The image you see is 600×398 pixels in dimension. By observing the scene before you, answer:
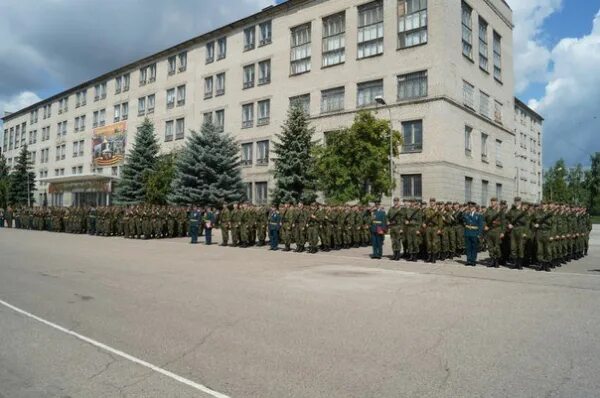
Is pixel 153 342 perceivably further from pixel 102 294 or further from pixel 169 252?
pixel 169 252

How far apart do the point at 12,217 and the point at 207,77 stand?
2060 cm

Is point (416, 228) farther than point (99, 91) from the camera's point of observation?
No

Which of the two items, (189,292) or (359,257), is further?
(359,257)

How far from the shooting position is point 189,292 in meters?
9.44

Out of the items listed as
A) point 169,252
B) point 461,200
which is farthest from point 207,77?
point 169,252

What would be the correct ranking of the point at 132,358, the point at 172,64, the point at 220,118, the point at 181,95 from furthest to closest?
the point at 172,64 → the point at 181,95 → the point at 220,118 → the point at 132,358

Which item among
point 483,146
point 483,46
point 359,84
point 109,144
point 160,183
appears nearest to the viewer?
point 359,84

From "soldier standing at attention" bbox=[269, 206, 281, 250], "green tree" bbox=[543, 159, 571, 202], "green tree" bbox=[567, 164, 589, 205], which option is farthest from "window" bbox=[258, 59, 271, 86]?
"green tree" bbox=[567, 164, 589, 205]

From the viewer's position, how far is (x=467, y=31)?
33.7 m

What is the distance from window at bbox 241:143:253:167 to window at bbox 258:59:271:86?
5.21m

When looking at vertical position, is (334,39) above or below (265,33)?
below

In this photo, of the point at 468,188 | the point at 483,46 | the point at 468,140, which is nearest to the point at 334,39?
the point at 483,46

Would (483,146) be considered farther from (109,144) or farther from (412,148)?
(109,144)

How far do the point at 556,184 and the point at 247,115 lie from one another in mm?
52334
